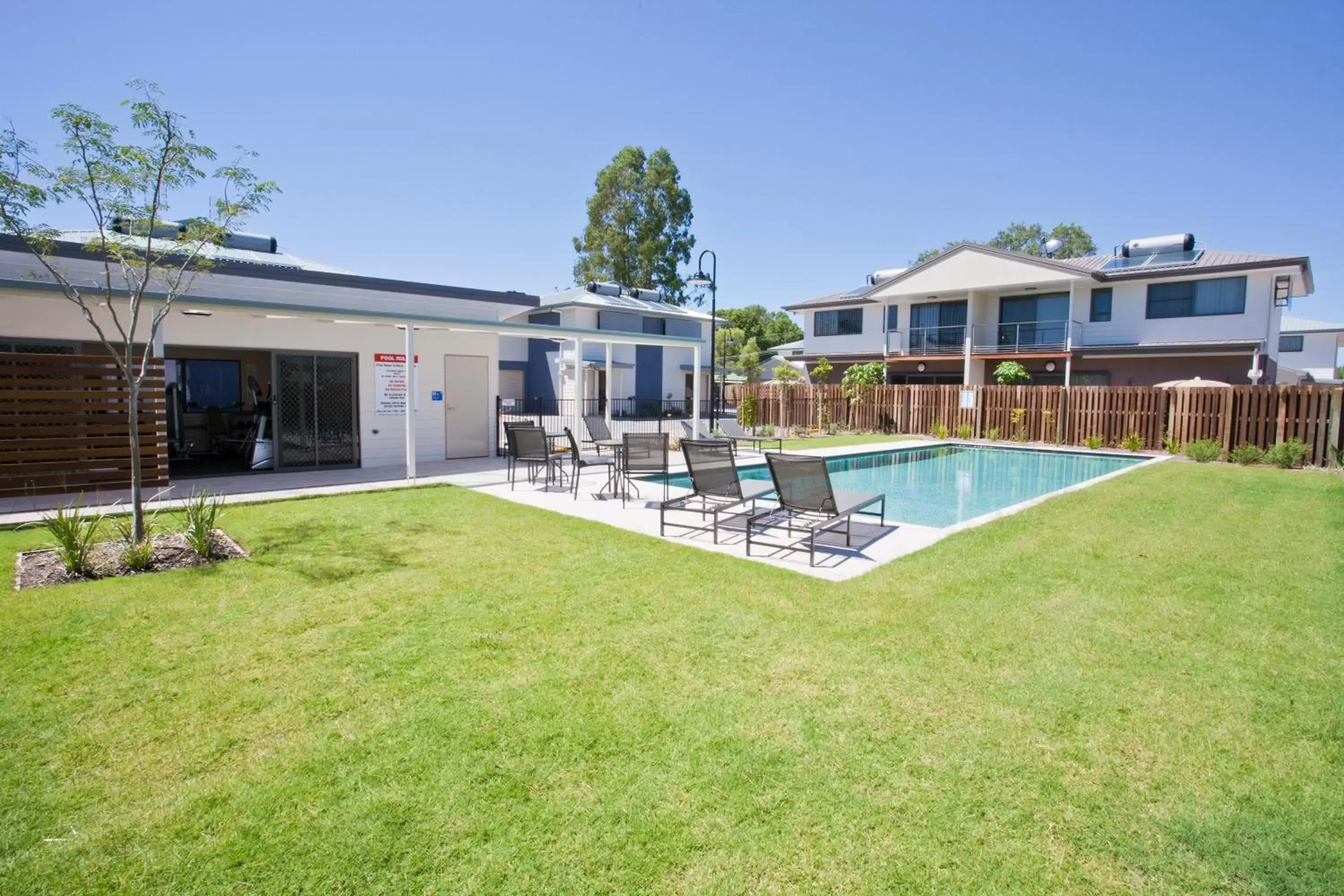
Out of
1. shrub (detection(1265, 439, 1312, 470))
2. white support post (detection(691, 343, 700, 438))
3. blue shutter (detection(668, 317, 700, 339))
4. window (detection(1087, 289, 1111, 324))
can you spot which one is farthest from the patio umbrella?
blue shutter (detection(668, 317, 700, 339))

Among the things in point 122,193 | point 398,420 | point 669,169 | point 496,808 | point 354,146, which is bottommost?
point 496,808

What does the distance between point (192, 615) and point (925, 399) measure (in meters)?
24.0

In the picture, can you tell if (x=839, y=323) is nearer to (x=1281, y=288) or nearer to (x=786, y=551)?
(x=1281, y=288)

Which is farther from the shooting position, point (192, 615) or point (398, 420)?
point (398, 420)

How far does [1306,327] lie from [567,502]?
4967 cm

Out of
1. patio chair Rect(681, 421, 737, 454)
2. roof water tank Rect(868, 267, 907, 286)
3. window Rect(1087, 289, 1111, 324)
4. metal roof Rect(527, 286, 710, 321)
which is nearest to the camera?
patio chair Rect(681, 421, 737, 454)

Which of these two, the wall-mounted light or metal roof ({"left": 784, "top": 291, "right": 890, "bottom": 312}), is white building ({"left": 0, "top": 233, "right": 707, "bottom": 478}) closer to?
metal roof ({"left": 784, "top": 291, "right": 890, "bottom": 312})

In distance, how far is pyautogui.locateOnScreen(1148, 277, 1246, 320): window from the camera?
22875mm

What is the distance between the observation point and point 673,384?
37.3m

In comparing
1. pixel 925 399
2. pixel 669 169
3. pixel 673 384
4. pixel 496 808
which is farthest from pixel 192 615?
pixel 669 169

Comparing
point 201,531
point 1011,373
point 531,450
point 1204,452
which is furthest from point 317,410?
point 1011,373

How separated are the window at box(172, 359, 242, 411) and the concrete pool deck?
7132 mm

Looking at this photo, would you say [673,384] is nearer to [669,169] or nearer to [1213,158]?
[669,169]

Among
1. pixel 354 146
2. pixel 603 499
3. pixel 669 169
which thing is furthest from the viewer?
pixel 669 169
